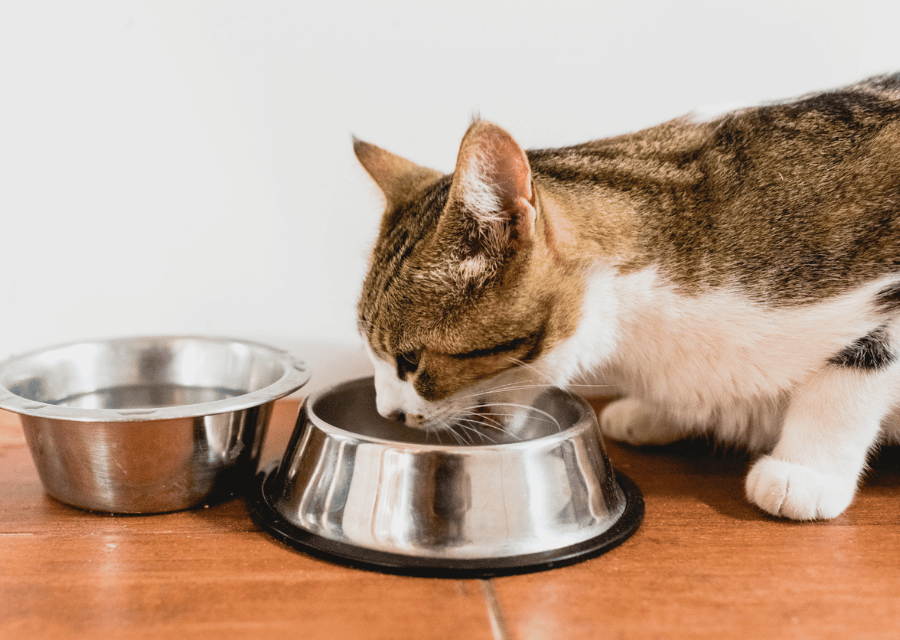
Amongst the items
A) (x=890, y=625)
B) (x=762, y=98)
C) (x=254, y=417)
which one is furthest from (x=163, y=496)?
(x=762, y=98)

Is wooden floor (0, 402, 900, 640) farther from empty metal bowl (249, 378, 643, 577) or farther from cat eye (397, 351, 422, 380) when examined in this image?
cat eye (397, 351, 422, 380)

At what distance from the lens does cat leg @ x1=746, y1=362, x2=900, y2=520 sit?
0.95 meters

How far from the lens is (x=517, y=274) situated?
895 millimetres

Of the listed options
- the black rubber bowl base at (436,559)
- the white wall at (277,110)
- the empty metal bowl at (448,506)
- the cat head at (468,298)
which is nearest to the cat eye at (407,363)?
the cat head at (468,298)

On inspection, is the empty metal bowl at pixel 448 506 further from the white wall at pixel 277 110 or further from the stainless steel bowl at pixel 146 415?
the white wall at pixel 277 110

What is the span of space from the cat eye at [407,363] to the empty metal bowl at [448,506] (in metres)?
0.12

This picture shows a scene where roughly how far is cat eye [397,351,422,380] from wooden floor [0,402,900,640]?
0.26m

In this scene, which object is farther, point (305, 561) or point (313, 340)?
point (313, 340)

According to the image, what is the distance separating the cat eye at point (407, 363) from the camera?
95 centimetres

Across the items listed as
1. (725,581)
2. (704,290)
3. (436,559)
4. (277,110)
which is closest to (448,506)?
(436,559)

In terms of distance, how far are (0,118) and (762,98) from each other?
1341mm

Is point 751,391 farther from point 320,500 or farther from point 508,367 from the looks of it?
→ point 320,500

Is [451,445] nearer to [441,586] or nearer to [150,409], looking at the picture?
[441,586]

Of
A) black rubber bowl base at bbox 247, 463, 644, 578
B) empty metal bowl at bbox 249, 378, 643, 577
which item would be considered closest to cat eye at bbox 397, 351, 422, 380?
empty metal bowl at bbox 249, 378, 643, 577
